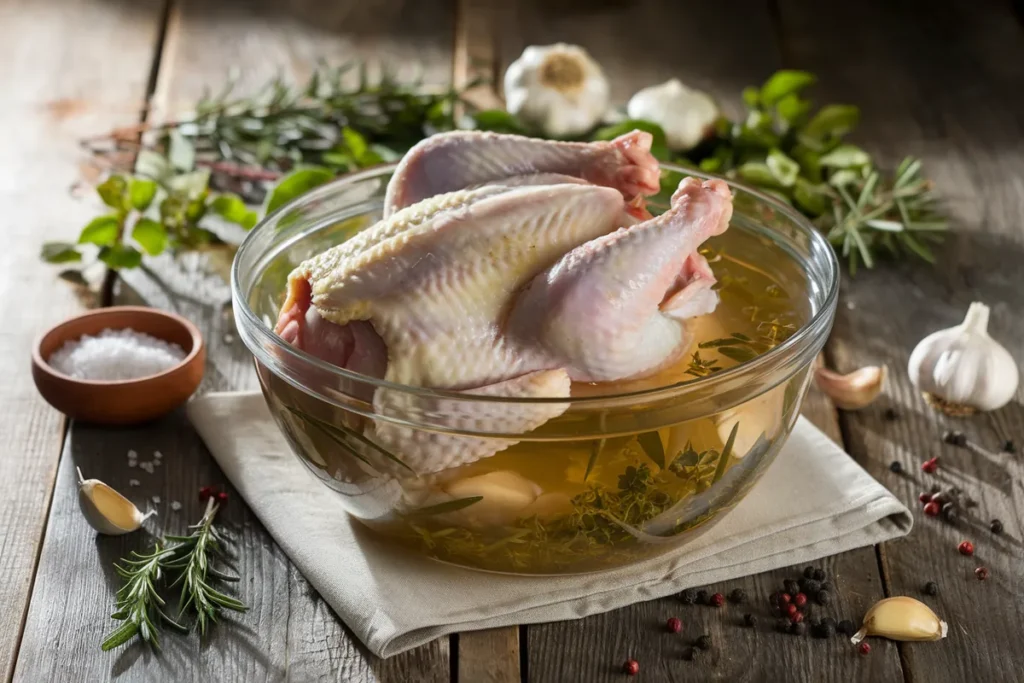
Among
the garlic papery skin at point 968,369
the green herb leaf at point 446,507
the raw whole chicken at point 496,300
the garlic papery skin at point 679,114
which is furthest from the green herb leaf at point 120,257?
the garlic papery skin at point 968,369

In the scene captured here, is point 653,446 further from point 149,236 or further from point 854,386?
point 149,236

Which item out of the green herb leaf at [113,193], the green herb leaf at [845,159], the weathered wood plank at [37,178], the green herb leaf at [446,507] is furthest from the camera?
the green herb leaf at [845,159]

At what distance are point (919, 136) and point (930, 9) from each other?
816 mm

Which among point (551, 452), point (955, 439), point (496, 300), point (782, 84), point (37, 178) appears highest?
point (496, 300)

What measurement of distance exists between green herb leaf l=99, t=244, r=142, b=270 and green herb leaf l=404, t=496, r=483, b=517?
37.4 inches

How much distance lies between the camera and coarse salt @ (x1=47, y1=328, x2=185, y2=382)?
1.78 m

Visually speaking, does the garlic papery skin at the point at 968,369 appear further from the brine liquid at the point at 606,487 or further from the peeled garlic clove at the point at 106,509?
the peeled garlic clove at the point at 106,509

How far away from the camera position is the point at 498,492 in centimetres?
134

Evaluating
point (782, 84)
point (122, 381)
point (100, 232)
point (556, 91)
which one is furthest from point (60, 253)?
point (782, 84)

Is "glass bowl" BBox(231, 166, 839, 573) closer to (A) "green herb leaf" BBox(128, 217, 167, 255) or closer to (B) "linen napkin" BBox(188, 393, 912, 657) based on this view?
(B) "linen napkin" BBox(188, 393, 912, 657)

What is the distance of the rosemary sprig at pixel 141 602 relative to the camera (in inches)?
55.6

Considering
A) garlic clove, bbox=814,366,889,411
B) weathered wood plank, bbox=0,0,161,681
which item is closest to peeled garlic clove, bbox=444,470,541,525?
weathered wood plank, bbox=0,0,161,681

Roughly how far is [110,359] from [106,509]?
311 mm

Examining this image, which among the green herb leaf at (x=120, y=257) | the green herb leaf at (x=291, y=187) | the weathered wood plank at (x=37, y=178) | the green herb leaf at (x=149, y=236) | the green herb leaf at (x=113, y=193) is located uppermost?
the green herb leaf at (x=291, y=187)
